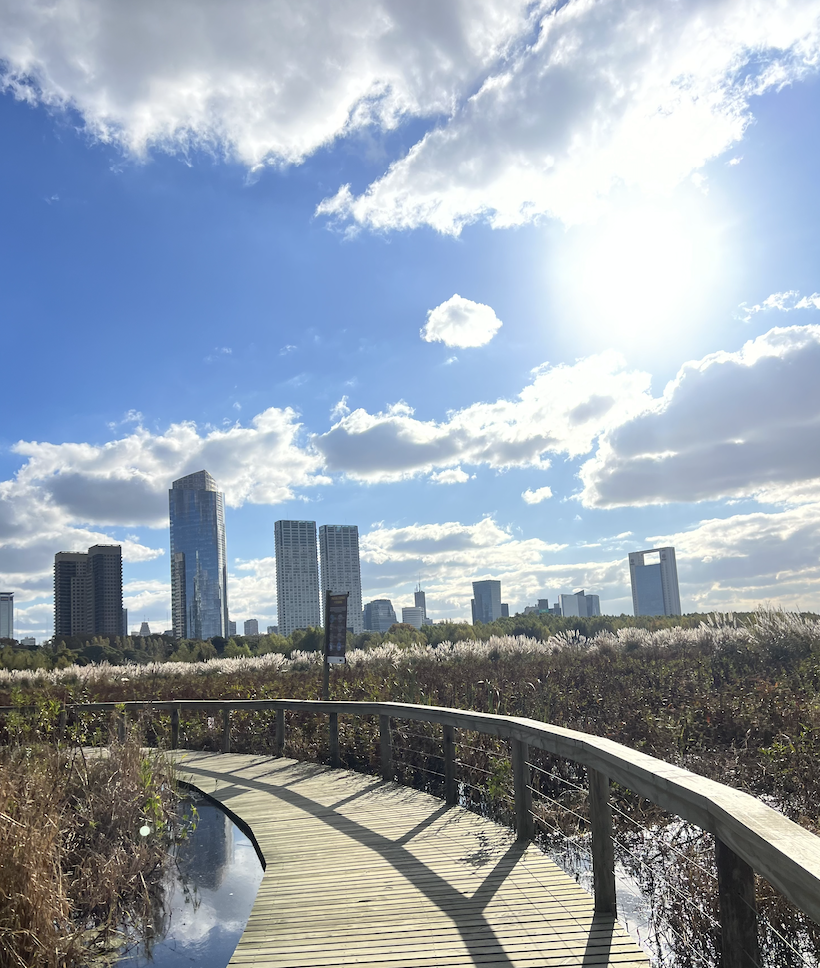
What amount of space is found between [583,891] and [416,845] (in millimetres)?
1626

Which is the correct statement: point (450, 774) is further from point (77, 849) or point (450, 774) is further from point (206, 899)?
point (77, 849)

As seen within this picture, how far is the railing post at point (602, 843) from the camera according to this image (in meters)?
4.09

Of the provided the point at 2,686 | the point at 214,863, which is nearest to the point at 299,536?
the point at 2,686

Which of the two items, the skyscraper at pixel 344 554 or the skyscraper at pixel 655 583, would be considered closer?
the skyscraper at pixel 655 583

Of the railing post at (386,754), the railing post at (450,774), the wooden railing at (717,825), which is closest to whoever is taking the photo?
the wooden railing at (717,825)

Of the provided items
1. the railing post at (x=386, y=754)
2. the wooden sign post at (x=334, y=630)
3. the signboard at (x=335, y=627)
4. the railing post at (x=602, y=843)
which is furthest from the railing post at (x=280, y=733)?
the railing post at (x=602, y=843)

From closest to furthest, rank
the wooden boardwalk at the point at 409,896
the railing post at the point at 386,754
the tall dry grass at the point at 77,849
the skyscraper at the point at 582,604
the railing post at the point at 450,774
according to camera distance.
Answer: the wooden boardwalk at the point at 409,896, the tall dry grass at the point at 77,849, the railing post at the point at 450,774, the railing post at the point at 386,754, the skyscraper at the point at 582,604

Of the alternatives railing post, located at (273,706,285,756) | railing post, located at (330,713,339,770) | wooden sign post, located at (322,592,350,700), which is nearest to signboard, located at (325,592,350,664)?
wooden sign post, located at (322,592,350,700)

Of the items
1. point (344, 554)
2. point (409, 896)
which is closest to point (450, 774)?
point (409, 896)

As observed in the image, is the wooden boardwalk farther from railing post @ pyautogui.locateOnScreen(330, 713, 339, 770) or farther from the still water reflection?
railing post @ pyautogui.locateOnScreen(330, 713, 339, 770)

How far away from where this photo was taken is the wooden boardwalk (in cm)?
383

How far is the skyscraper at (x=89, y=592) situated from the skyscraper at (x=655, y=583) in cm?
6526

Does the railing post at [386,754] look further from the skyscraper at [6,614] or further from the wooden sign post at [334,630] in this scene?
the skyscraper at [6,614]

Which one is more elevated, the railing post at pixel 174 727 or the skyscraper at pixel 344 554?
the skyscraper at pixel 344 554
